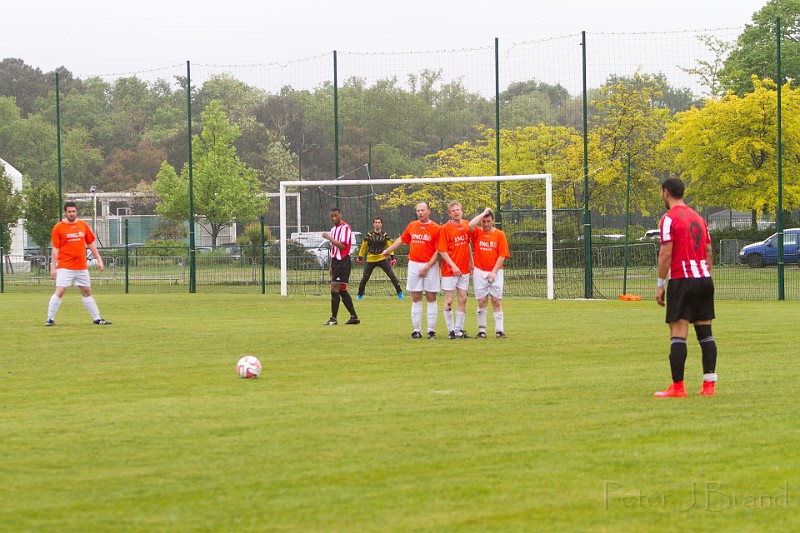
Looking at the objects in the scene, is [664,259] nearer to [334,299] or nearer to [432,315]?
[432,315]

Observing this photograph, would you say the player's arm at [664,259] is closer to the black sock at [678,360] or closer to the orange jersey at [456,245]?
the black sock at [678,360]

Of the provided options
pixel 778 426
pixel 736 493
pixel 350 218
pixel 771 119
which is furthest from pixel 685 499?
pixel 771 119

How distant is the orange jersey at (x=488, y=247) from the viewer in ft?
51.9

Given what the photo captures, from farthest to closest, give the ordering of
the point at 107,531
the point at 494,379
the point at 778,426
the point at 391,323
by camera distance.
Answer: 1. the point at 391,323
2. the point at 494,379
3. the point at 778,426
4. the point at 107,531

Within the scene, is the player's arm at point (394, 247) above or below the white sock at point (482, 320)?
above

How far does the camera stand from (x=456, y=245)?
15906 mm

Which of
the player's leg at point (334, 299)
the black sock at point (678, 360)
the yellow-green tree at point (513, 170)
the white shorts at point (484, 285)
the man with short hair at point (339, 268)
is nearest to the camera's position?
the black sock at point (678, 360)

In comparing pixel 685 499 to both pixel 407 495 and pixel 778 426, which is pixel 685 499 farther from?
pixel 778 426

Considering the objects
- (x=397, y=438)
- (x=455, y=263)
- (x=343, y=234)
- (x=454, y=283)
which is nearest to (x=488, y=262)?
(x=455, y=263)

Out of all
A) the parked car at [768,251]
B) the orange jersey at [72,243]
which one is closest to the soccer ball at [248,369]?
the orange jersey at [72,243]

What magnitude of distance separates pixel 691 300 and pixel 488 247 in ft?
21.0

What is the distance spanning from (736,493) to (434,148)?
67.3 meters

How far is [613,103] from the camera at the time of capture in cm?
4694

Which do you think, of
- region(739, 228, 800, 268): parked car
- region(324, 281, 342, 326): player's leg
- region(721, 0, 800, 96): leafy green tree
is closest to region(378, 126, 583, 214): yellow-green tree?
region(739, 228, 800, 268): parked car
